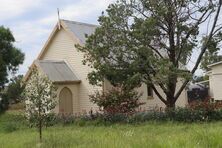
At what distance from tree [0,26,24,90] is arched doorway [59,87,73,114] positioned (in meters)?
5.83

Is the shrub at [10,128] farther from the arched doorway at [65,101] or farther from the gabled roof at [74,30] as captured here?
the gabled roof at [74,30]

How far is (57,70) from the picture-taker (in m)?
33.4

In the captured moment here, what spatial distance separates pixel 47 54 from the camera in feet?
121

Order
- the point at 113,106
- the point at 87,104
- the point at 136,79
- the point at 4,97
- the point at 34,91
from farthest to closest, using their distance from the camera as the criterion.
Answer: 1. the point at 4,97
2. the point at 87,104
3. the point at 113,106
4. the point at 136,79
5. the point at 34,91

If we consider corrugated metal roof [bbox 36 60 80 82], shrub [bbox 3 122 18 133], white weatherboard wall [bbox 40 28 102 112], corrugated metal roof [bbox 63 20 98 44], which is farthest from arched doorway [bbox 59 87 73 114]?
shrub [bbox 3 122 18 133]

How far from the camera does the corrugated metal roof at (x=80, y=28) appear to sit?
3370 cm

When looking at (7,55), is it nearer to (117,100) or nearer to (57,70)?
(57,70)

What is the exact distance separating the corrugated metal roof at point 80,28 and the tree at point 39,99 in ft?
49.2

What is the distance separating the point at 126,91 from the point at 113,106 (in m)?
1.33

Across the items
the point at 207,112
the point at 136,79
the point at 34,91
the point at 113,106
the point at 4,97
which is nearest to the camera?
the point at 34,91

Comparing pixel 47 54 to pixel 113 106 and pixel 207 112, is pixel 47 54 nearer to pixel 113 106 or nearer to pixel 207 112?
pixel 113 106

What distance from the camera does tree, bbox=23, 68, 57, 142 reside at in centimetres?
1794

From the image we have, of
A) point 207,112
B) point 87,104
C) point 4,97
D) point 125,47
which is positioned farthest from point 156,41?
point 4,97

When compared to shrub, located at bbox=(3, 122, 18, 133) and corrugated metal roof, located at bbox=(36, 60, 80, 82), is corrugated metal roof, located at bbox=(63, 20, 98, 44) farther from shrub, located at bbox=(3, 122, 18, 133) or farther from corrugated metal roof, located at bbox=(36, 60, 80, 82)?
shrub, located at bbox=(3, 122, 18, 133)
